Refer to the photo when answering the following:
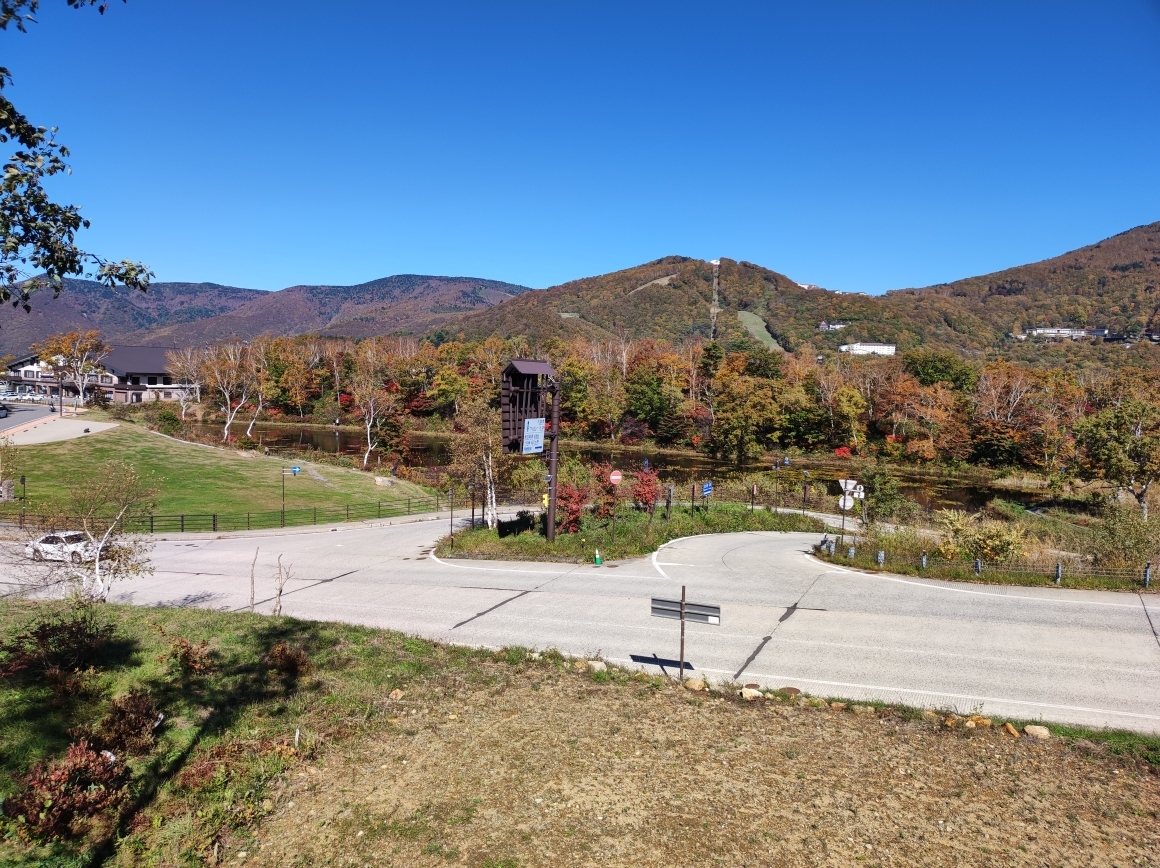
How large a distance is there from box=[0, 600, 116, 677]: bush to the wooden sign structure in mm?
13855

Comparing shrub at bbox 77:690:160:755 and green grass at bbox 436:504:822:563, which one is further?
green grass at bbox 436:504:822:563

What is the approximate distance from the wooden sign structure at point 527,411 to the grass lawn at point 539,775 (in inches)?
497

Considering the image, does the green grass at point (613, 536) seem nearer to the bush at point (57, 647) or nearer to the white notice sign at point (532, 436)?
the white notice sign at point (532, 436)

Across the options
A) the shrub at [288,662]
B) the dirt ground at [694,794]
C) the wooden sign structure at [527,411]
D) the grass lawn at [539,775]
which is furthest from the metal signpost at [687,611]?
the wooden sign structure at [527,411]

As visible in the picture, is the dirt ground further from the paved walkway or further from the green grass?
the paved walkway

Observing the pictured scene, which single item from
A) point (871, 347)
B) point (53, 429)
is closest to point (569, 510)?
point (53, 429)

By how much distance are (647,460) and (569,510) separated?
2276cm

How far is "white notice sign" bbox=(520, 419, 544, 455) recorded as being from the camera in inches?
941

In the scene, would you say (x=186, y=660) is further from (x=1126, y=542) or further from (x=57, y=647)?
(x=1126, y=542)

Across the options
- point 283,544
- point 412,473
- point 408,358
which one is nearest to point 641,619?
point 283,544

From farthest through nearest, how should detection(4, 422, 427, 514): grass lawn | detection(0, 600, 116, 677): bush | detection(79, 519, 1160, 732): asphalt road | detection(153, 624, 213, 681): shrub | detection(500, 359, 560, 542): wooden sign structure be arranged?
detection(4, 422, 427, 514): grass lawn < detection(500, 359, 560, 542): wooden sign structure < detection(79, 519, 1160, 732): asphalt road < detection(153, 624, 213, 681): shrub < detection(0, 600, 116, 677): bush

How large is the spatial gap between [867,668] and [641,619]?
512 cm

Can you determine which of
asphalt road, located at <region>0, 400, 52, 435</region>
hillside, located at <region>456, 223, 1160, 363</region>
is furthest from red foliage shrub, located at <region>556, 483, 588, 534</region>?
hillside, located at <region>456, 223, 1160, 363</region>

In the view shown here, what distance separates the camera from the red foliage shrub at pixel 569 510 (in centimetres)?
2592
